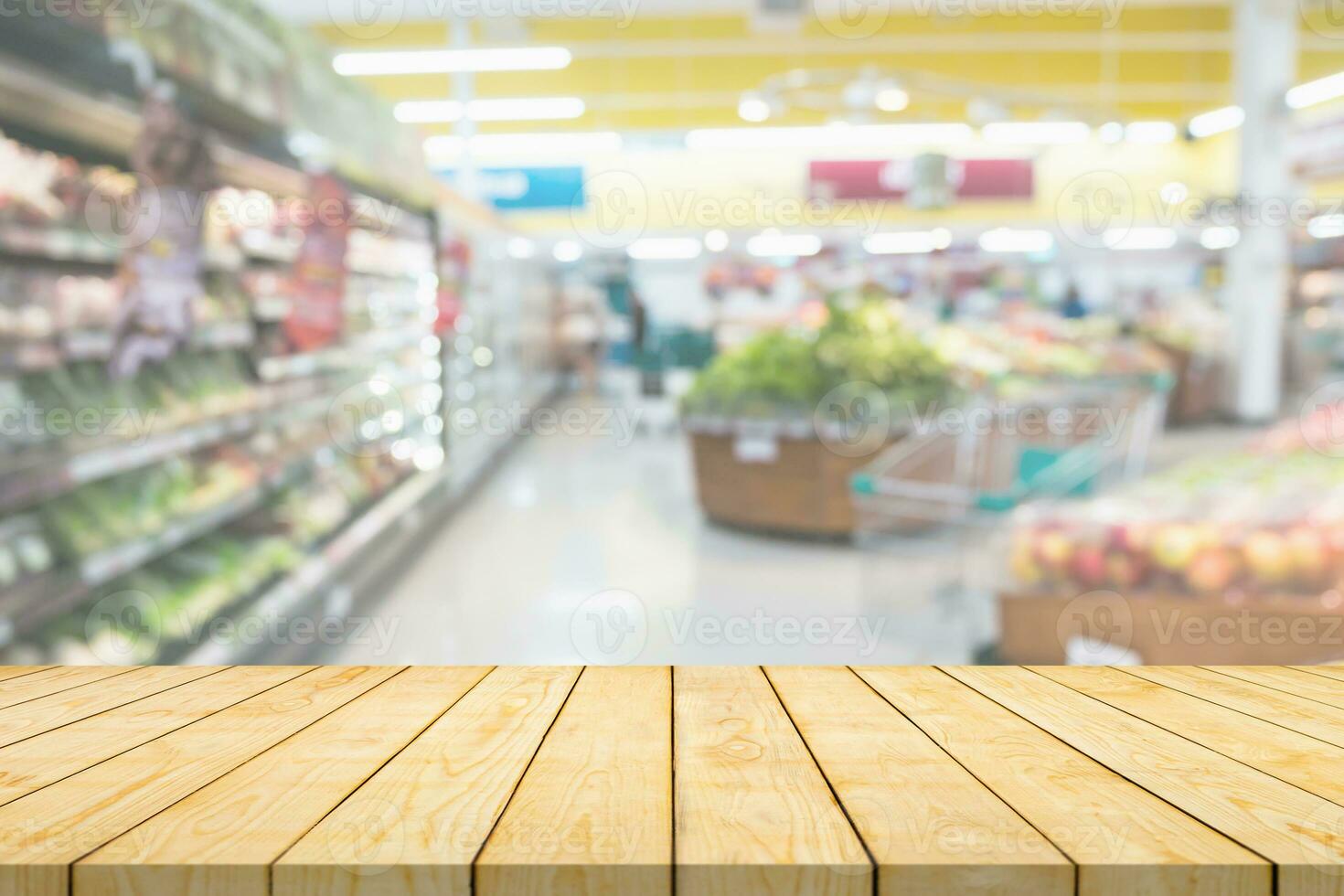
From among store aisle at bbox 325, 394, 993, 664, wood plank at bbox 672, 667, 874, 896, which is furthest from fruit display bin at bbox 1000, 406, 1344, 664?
wood plank at bbox 672, 667, 874, 896

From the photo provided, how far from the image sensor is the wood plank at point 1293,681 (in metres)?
1.41

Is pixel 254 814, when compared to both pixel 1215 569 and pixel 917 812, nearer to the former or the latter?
pixel 917 812

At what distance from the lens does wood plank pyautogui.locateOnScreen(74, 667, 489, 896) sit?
2.88 ft

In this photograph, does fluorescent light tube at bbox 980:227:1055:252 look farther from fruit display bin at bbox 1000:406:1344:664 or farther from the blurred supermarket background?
fruit display bin at bbox 1000:406:1344:664

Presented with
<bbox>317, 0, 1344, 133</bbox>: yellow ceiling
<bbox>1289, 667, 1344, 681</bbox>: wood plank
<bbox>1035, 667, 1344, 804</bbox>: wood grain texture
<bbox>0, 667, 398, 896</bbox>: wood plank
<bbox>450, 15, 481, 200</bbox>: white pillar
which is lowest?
<bbox>0, 667, 398, 896</bbox>: wood plank

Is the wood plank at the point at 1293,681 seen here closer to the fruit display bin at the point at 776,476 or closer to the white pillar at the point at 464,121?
the fruit display bin at the point at 776,476

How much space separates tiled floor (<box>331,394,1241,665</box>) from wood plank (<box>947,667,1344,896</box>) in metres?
1.92

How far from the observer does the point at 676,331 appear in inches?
185

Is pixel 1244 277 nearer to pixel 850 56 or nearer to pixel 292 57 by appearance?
pixel 850 56

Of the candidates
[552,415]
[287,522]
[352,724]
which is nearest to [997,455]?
[552,415]

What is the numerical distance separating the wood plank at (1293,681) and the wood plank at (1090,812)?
424mm

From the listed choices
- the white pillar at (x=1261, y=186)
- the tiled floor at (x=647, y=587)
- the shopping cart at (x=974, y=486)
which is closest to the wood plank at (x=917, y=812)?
the shopping cart at (x=974, y=486)

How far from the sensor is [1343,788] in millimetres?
1048

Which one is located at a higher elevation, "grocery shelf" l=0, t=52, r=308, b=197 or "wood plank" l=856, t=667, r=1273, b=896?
"grocery shelf" l=0, t=52, r=308, b=197
